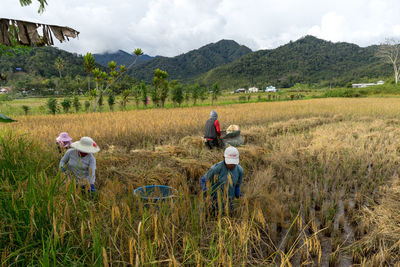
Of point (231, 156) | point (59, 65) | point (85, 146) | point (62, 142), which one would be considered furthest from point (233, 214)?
point (59, 65)

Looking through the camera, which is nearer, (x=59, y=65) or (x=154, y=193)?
(x=154, y=193)

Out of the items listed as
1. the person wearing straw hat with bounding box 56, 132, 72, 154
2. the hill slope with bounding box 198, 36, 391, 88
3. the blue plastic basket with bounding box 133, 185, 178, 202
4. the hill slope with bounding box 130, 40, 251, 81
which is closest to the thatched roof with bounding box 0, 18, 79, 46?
the person wearing straw hat with bounding box 56, 132, 72, 154

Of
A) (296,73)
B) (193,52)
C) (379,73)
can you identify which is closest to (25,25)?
(379,73)

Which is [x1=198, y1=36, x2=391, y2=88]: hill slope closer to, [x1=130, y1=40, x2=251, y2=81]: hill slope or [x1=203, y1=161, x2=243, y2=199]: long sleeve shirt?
[x1=130, y1=40, x2=251, y2=81]: hill slope

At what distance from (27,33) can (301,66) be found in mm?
94108

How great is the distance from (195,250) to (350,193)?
→ 313cm

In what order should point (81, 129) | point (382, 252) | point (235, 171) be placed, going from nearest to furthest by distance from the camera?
point (382, 252) → point (235, 171) → point (81, 129)

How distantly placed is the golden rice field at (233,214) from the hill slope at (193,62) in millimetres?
78410

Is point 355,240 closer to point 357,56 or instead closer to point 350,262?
point 350,262

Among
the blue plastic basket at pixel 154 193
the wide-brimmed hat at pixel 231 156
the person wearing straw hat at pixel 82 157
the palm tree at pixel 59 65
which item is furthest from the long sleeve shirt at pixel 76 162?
the palm tree at pixel 59 65

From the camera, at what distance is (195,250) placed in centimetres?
164

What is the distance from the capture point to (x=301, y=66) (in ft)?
273

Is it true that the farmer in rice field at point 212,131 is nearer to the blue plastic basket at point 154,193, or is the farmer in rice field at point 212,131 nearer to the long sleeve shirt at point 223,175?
the blue plastic basket at point 154,193

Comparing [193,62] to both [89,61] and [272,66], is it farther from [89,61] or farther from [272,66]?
[89,61]
